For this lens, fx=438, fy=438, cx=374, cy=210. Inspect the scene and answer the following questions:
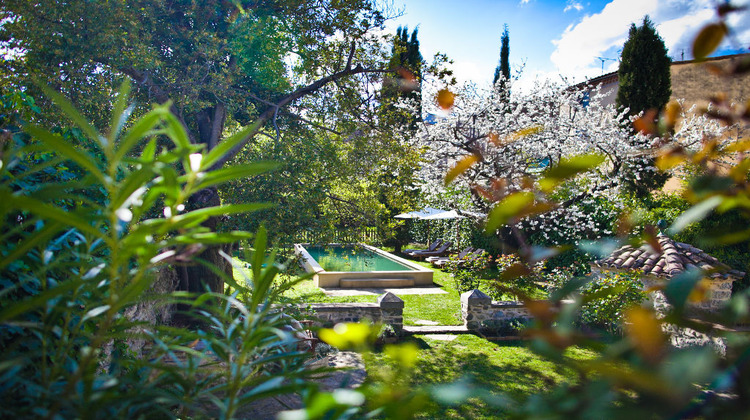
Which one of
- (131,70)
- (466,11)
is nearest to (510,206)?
(466,11)

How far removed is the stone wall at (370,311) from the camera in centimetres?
778

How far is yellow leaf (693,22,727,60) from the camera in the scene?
578mm

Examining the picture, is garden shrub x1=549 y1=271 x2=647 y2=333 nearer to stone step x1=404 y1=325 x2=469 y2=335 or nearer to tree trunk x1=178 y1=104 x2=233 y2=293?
stone step x1=404 y1=325 x2=469 y2=335

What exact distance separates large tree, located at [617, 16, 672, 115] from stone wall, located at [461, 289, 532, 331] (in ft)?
32.1

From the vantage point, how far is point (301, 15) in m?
8.04

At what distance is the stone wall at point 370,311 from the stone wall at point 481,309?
1.27m

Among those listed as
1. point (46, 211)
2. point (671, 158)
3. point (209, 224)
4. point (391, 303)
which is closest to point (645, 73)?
point (391, 303)

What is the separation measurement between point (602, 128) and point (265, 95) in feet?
31.0

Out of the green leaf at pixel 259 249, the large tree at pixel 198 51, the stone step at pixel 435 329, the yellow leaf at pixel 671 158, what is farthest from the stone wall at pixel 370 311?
the yellow leaf at pixel 671 158

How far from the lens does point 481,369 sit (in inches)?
253

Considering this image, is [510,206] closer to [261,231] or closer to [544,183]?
[544,183]

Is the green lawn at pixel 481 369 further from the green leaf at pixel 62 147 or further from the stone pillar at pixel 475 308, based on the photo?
the green leaf at pixel 62 147

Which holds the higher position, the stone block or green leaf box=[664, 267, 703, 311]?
green leaf box=[664, 267, 703, 311]

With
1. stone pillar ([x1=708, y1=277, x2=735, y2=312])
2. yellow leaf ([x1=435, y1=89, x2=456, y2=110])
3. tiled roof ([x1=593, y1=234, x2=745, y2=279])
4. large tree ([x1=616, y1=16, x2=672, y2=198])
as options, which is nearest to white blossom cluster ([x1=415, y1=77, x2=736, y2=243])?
large tree ([x1=616, y1=16, x2=672, y2=198])
